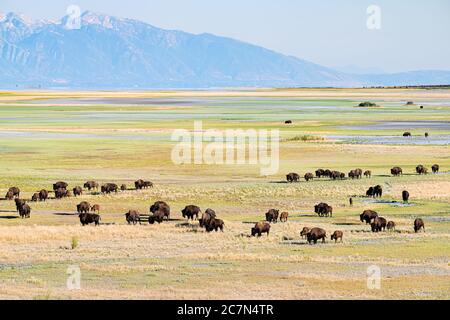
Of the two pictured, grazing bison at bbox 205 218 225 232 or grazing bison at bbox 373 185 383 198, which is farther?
grazing bison at bbox 373 185 383 198

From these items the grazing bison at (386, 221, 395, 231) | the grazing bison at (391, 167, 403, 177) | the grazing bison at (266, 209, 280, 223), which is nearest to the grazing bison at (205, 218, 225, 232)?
the grazing bison at (266, 209, 280, 223)

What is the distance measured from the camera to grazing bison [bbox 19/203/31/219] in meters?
42.8

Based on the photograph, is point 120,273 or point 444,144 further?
point 444,144

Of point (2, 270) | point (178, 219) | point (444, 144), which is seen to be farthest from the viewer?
point (444, 144)

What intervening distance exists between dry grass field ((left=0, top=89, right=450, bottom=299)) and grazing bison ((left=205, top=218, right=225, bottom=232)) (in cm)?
54

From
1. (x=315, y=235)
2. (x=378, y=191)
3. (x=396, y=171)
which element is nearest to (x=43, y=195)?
(x=378, y=191)

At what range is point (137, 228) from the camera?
39.4 metres

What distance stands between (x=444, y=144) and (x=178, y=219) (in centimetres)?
4569

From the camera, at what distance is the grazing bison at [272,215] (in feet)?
135
